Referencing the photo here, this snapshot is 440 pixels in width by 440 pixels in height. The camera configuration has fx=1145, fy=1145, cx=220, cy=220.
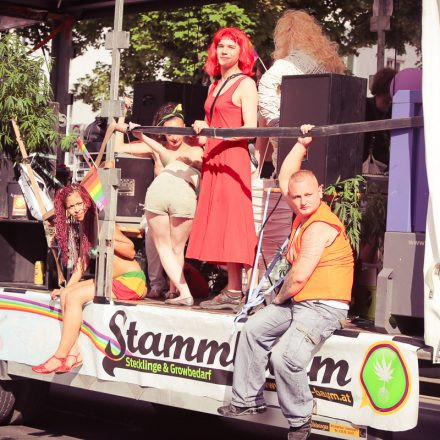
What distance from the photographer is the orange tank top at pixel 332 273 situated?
578 cm

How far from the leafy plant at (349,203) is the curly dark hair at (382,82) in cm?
134

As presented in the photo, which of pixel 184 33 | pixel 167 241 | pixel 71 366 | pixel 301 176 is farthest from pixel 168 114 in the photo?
pixel 184 33

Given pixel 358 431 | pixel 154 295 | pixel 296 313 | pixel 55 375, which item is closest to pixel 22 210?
pixel 154 295

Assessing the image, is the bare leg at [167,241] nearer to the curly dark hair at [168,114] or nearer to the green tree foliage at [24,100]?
the curly dark hair at [168,114]

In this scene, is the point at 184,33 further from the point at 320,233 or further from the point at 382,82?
the point at 320,233

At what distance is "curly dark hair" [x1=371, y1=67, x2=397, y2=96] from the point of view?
304 inches

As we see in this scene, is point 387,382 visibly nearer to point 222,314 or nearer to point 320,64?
point 222,314

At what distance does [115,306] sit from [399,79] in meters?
2.18

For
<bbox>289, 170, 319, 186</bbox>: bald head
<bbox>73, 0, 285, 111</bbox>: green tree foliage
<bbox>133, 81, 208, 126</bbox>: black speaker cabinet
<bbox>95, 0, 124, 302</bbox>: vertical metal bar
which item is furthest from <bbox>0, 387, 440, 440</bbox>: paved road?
<bbox>73, 0, 285, 111</bbox>: green tree foliage

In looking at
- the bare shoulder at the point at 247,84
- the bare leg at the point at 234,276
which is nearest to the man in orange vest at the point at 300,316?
the bare leg at the point at 234,276

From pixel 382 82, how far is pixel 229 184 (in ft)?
4.78

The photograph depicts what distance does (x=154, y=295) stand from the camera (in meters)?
7.98

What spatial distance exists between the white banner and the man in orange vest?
0.10 meters

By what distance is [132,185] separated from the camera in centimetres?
934
